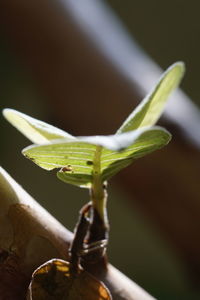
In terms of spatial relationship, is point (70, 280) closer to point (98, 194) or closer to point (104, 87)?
point (98, 194)

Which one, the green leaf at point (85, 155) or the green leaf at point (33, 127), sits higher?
the green leaf at point (33, 127)

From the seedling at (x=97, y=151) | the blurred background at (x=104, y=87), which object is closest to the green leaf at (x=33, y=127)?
the seedling at (x=97, y=151)

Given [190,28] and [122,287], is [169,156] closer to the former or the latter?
[122,287]

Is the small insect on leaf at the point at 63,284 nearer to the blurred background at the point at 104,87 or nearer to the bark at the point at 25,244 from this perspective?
the bark at the point at 25,244

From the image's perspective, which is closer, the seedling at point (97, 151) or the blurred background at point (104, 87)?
the seedling at point (97, 151)

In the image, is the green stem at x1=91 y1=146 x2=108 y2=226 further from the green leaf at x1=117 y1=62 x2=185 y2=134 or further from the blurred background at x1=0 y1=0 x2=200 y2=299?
the blurred background at x1=0 y1=0 x2=200 y2=299

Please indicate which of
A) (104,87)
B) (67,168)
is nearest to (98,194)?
(67,168)

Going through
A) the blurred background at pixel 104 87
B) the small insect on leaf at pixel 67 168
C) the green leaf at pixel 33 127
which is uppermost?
the green leaf at pixel 33 127
